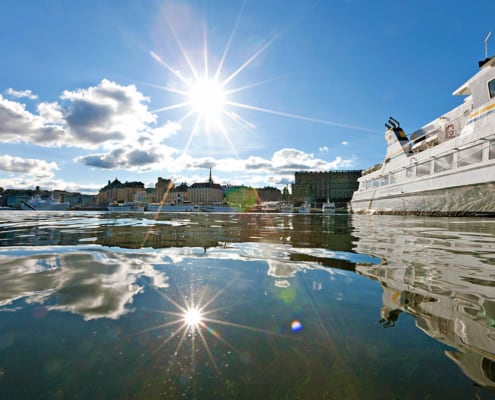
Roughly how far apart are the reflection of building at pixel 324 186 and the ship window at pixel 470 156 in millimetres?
99772

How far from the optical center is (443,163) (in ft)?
52.0

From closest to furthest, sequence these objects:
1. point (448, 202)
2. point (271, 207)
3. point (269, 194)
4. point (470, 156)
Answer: point (470, 156), point (448, 202), point (271, 207), point (269, 194)

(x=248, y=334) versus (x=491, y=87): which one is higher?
(x=491, y=87)

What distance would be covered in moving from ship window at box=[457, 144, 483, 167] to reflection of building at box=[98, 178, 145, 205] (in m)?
138

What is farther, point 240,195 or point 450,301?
point 240,195

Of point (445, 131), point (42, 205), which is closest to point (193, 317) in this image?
point (445, 131)

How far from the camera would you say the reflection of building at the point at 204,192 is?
127438 mm

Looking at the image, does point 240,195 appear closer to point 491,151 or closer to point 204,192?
point 204,192

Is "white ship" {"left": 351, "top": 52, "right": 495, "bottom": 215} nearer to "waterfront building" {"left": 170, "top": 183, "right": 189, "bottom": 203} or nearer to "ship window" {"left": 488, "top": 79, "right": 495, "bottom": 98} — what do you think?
"ship window" {"left": 488, "top": 79, "right": 495, "bottom": 98}

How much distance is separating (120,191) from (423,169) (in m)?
144

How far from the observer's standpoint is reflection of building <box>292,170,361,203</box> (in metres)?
114

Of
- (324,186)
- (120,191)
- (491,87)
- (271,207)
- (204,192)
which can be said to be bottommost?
(271,207)

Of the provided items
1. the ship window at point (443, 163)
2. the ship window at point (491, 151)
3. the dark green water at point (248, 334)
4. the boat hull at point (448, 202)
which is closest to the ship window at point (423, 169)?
the ship window at point (443, 163)

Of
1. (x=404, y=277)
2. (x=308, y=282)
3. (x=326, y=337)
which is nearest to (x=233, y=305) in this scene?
(x=326, y=337)
